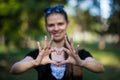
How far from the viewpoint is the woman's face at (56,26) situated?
9.35 feet

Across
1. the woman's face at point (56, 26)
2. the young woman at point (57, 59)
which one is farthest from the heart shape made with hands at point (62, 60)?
the woman's face at point (56, 26)

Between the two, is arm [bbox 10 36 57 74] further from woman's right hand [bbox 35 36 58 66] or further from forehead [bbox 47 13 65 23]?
forehead [bbox 47 13 65 23]

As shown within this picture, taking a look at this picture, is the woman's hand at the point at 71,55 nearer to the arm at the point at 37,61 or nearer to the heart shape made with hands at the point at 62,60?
the heart shape made with hands at the point at 62,60

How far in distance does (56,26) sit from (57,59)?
28 cm

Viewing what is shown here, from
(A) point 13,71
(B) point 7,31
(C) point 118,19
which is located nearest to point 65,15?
(A) point 13,71

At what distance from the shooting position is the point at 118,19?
886 inches

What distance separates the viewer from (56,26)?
2.86m

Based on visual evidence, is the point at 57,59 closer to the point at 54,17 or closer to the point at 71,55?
the point at 71,55

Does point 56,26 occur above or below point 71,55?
above

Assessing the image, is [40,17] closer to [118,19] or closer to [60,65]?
[118,19]

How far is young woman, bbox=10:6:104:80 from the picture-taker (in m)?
2.77

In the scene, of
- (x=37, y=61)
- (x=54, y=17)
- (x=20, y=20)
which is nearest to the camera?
(x=37, y=61)

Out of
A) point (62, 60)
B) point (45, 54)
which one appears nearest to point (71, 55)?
point (62, 60)

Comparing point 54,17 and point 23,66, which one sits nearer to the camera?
point 23,66
